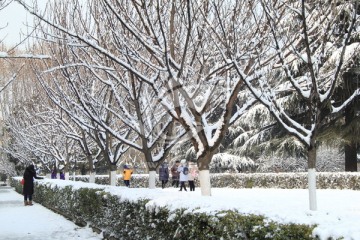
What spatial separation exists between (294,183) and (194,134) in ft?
50.6

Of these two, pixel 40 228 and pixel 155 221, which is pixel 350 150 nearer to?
pixel 40 228

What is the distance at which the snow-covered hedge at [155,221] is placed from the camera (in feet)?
13.0

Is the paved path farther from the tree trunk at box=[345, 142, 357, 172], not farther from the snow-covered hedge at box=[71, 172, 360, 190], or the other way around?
the tree trunk at box=[345, 142, 357, 172]

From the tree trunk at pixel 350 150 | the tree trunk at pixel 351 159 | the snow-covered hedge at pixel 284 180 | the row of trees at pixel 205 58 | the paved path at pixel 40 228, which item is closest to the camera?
the row of trees at pixel 205 58

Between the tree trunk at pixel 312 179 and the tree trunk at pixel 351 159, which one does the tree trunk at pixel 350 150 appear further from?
the tree trunk at pixel 312 179

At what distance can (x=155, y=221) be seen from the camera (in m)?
6.29

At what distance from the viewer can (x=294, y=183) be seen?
73.2 ft

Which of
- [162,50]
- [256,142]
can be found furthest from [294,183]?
[162,50]

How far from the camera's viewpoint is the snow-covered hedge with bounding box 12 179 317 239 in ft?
13.0

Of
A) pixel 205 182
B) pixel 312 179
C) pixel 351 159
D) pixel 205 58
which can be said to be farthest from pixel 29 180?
pixel 351 159

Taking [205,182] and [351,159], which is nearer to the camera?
[205,182]

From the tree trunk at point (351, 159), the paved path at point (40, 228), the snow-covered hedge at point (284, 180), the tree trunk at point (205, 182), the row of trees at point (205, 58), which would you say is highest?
the row of trees at point (205, 58)

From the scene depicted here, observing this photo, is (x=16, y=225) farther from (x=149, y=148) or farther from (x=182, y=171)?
(x=182, y=171)

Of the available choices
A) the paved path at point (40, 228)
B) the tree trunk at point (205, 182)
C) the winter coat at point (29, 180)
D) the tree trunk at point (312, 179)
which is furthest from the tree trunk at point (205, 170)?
the winter coat at point (29, 180)
